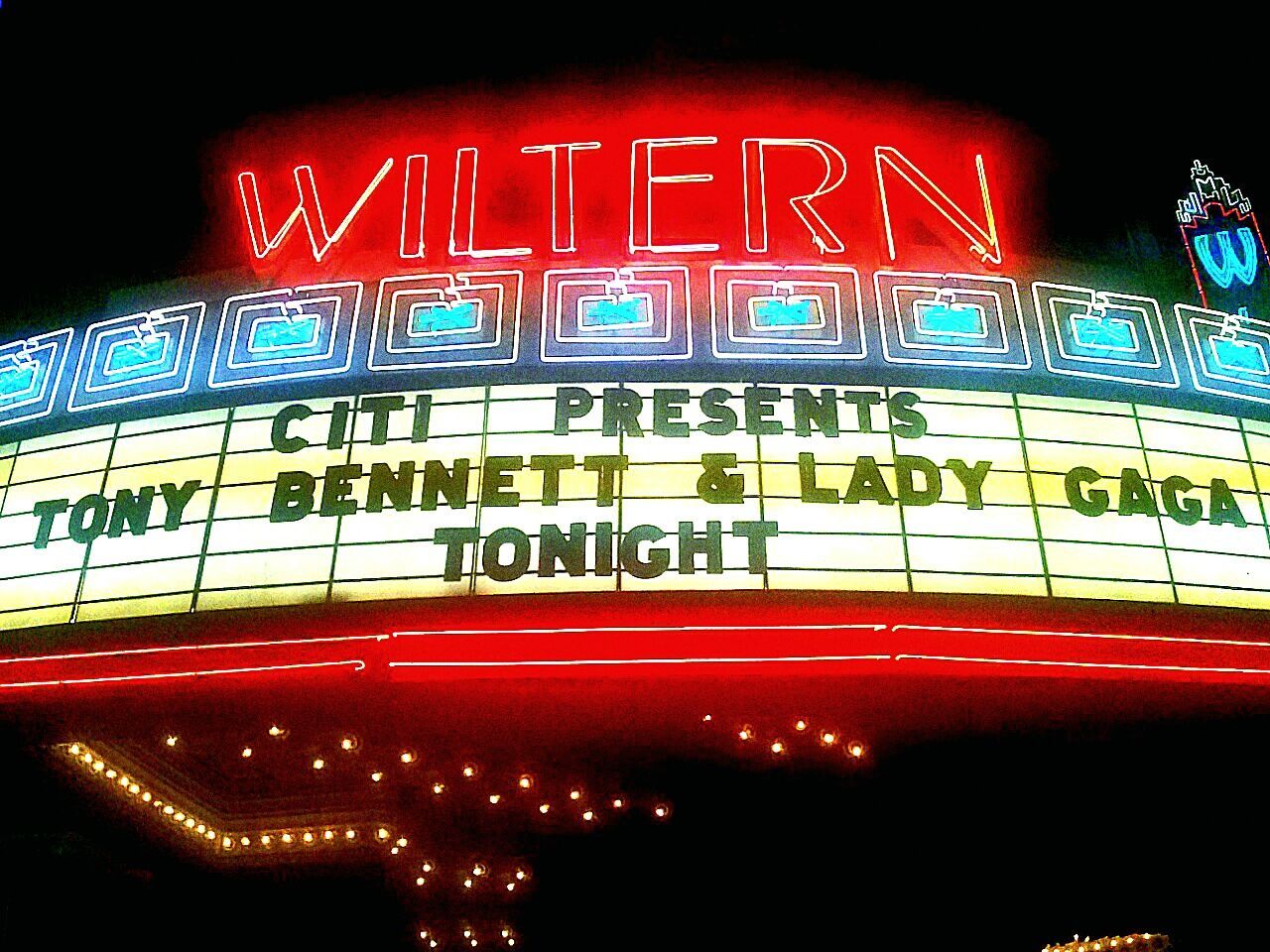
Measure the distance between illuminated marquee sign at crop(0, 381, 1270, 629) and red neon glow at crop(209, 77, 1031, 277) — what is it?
1.58m

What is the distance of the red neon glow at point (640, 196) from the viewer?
9727 mm

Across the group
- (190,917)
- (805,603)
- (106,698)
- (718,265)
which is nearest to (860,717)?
(805,603)

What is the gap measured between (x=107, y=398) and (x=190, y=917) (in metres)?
8.15

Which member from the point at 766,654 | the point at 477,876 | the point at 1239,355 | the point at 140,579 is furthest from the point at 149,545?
the point at 1239,355

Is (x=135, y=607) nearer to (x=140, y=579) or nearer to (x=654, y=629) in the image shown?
(x=140, y=579)

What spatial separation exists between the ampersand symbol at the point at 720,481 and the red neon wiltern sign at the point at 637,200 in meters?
2.15

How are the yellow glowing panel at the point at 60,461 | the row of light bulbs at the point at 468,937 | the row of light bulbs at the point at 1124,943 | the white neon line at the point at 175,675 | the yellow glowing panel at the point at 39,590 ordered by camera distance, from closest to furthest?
the white neon line at the point at 175,675, the yellow glowing panel at the point at 39,590, the yellow glowing panel at the point at 60,461, the row of light bulbs at the point at 1124,943, the row of light bulbs at the point at 468,937

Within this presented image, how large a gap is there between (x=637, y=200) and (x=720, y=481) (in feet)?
10.0

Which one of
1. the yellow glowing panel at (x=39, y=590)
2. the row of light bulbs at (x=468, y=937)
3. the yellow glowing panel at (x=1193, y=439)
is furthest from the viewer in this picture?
the row of light bulbs at (x=468, y=937)

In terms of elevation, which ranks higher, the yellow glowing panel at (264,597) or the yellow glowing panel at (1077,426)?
the yellow glowing panel at (1077,426)

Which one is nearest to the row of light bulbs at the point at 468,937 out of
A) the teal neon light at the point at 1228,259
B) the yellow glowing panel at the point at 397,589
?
the yellow glowing panel at the point at 397,589

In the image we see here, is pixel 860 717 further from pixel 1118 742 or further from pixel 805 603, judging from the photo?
pixel 1118 742

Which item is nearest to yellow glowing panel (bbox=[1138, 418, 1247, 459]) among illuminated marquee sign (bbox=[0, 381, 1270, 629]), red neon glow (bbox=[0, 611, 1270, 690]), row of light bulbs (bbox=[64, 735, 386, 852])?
illuminated marquee sign (bbox=[0, 381, 1270, 629])

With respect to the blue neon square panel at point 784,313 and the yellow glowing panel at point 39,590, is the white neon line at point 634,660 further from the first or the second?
the blue neon square panel at point 784,313
